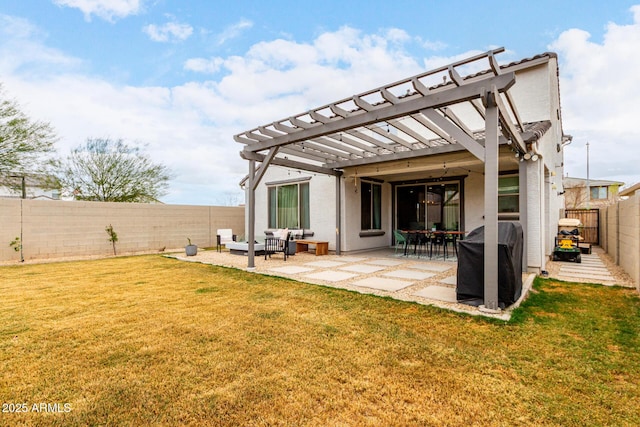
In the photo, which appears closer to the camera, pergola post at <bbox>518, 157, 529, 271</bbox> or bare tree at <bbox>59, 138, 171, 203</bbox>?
pergola post at <bbox>518, 157, 529, 271</bbox>

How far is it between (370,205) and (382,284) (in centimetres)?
542

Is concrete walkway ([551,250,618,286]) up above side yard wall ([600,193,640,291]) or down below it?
below

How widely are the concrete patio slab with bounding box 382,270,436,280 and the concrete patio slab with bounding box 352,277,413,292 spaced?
41 cm

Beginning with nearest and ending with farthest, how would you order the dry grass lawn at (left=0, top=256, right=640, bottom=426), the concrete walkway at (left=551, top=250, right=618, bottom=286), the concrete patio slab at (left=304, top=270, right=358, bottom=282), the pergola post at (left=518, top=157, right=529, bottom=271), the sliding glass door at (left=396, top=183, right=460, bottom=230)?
the dry grass lawn at (left=0, top=256, right=640, bottom=426) → the concrete walkway at (left=551, top=250, right=618, bottom=286) → the concrete patio slab at (left=304, top=270, right=358, bottom=282) → the pergola post at (left=518, top=157, right=529, bottom=271) → the sliding glass door at (left=396, top=183, right=460, bottom=230)

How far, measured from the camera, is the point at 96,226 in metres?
10.1

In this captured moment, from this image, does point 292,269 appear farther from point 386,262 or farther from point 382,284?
point 386,262

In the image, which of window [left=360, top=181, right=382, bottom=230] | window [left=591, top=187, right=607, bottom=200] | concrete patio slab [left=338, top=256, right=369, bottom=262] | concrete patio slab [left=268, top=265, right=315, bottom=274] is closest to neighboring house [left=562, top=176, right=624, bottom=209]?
window [left=591, top=187, right=607, bottom=200]

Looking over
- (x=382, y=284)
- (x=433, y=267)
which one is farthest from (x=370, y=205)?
(x=382, y=284)

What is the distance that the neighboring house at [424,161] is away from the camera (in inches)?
159

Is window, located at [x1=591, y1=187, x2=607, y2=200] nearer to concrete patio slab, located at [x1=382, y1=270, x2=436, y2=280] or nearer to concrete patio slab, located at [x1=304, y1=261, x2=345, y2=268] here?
concrete patio slab, located at [x1=382, y1=270, x2=436, y2=280]

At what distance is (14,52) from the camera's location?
8477mm

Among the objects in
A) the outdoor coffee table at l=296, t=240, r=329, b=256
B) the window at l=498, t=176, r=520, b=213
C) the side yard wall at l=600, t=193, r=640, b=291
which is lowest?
the outdoor coffee table at l=296, t=240, r=329, b=256

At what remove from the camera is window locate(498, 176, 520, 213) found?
8.23 meters

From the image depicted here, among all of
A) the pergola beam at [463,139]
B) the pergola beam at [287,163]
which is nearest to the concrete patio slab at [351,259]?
the pergola beam at [287,163]
